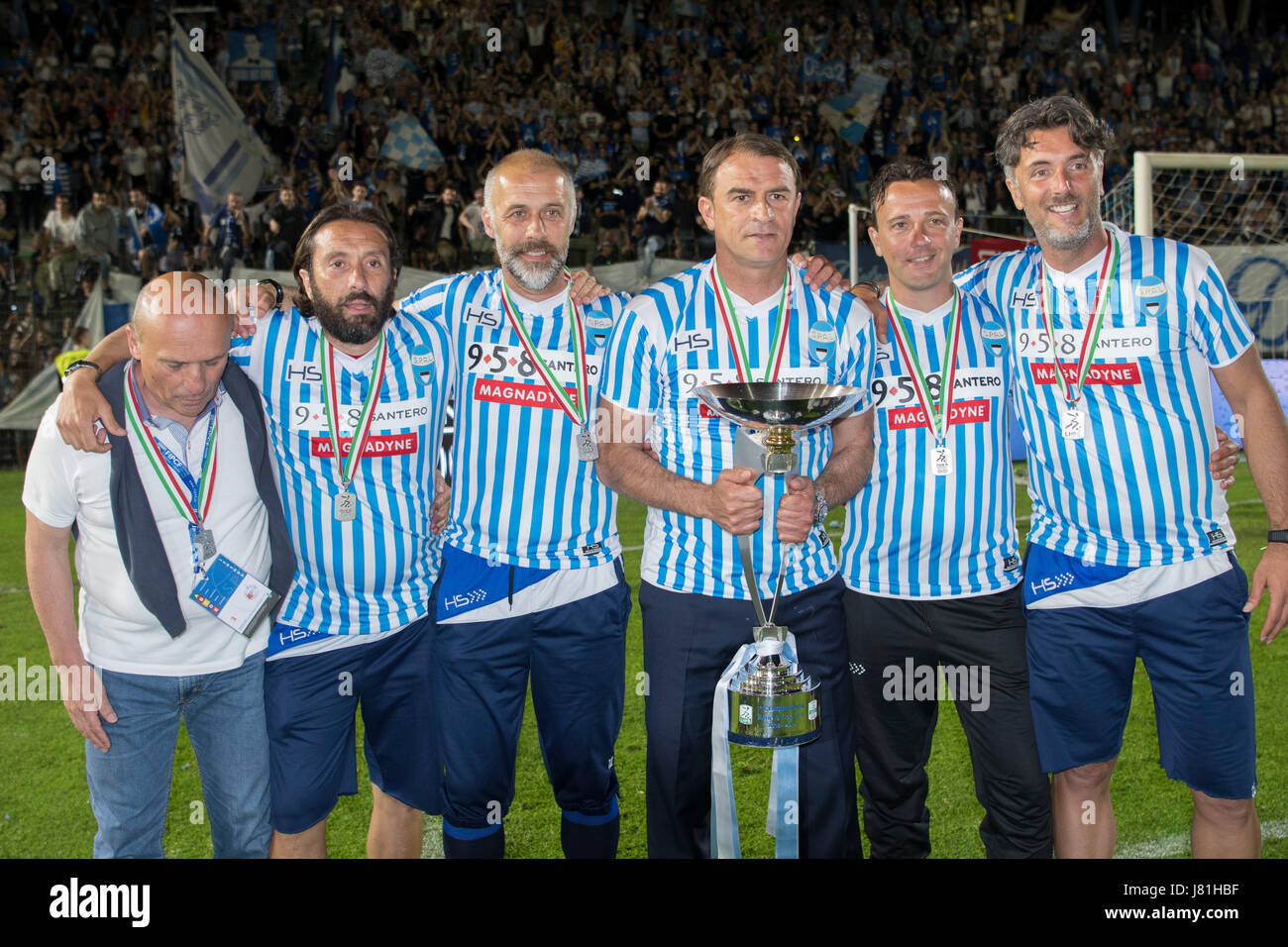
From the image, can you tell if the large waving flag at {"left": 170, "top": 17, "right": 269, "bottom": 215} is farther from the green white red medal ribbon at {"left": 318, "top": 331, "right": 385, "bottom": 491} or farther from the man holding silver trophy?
the man holding silver trophy

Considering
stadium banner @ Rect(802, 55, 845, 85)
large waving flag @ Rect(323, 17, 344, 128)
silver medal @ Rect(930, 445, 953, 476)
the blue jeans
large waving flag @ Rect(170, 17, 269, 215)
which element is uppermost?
stadium banner @ Rect(802, 55, 845, 85)

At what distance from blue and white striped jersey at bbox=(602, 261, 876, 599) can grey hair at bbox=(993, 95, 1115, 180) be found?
2.25ft

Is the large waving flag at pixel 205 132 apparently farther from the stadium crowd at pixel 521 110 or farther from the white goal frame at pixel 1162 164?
the white goal frame at pixel 1162 164

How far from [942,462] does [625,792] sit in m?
2.03

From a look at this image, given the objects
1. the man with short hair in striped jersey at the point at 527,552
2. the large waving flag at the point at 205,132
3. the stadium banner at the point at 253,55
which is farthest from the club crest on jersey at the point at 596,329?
the stadium banner at the point at 253,55

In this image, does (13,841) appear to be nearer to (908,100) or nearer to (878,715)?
(878,715)

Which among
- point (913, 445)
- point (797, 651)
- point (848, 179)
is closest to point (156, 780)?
point (797, 651)

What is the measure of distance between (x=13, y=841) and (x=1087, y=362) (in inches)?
154

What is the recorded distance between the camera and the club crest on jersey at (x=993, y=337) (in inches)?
128

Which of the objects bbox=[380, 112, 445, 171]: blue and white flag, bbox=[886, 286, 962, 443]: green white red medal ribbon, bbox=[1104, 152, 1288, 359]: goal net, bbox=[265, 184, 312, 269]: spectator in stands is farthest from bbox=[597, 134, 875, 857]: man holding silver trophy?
bbox=[380, 112, 445, 171]: blue and white flag

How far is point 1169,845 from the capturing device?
3.92 meters

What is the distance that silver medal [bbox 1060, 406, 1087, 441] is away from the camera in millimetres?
3092
